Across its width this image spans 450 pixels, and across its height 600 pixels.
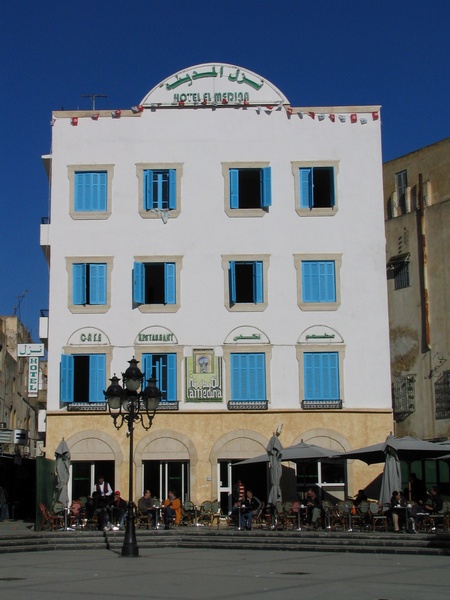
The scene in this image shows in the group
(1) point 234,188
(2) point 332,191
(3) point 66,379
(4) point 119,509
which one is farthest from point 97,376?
(2) point 332,191

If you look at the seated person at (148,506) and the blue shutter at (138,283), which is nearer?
the seated person at (148,506)

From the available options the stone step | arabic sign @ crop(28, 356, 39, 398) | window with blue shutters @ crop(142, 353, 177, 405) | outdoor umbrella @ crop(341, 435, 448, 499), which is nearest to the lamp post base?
the stone step

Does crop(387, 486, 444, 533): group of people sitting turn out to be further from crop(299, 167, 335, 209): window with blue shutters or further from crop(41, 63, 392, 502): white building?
crop(299, 167, 335, 209): window with blue shutters

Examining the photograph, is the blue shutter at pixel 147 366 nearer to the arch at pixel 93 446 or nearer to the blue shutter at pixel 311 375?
the arch at pixel 93 446

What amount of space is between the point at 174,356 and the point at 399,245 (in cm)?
1759

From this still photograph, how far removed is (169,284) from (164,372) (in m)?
3.16

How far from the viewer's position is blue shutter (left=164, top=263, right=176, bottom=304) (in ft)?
119

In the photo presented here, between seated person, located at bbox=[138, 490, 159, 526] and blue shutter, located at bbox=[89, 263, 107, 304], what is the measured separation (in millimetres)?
7643

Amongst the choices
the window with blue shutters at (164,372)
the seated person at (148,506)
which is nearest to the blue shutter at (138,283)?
the window with blue shutters at (164,372)

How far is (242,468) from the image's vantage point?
117 feet

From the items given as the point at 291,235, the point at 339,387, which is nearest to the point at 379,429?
the point at 339,387

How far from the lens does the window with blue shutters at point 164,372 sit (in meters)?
35.5

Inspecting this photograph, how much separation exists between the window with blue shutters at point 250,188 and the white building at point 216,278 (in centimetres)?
7

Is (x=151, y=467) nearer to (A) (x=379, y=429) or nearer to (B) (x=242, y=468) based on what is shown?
(B) (x=242, y=468)
